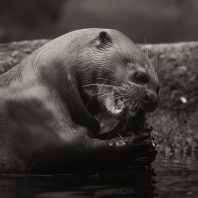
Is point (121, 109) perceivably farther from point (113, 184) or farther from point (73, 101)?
point (113, 184)

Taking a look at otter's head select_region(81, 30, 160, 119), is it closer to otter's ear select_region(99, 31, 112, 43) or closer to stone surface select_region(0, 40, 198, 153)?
otter's ear select_region(99, 31, 112, 43)

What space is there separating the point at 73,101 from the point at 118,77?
1.34 ft

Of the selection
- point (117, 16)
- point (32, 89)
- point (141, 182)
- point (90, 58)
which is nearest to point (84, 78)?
point (90, 58)

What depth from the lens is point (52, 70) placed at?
354 centimetres

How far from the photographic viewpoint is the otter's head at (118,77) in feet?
11.6

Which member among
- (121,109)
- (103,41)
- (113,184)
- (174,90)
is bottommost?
(113,184)

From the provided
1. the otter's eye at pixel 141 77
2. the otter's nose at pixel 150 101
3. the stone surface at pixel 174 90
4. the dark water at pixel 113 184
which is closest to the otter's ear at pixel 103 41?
the otter's eye at pixel 141 77

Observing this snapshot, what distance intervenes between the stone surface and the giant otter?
1.87 meters

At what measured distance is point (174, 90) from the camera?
5.93 meters

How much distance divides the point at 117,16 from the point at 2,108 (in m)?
9.24

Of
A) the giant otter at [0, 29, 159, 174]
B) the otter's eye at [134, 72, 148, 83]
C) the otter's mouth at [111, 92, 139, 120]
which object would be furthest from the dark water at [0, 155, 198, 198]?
the otter's eye at [134, 72, 148, 83]

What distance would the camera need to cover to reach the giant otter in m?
3.36

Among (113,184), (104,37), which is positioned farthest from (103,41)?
(113,184)

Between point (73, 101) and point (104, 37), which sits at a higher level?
point (104, 37)
